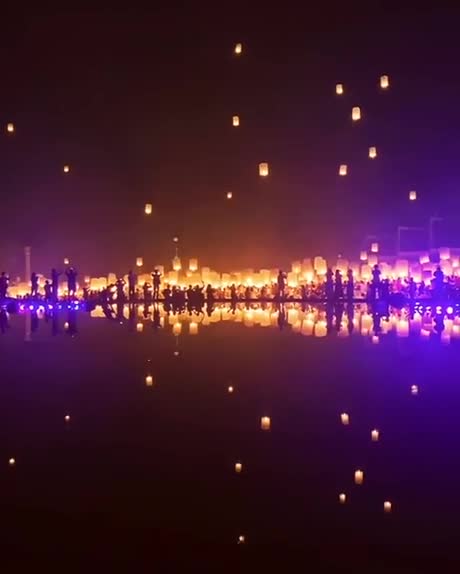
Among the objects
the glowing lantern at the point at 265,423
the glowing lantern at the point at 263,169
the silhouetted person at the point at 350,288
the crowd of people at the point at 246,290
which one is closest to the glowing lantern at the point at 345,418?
the glowing lantern at the point at 265,423

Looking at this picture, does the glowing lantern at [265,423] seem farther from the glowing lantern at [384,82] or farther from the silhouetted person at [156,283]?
the glowing lantern at [384,82]

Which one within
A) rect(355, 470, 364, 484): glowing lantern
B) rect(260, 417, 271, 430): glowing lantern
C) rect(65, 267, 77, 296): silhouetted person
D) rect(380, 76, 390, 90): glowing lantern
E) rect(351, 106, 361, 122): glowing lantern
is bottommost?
rect(355, 470, 364, 484): glowing lantern

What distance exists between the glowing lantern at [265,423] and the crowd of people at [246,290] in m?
9.50

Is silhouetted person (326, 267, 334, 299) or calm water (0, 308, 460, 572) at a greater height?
silhouetted person (326, 267, 334, 299)

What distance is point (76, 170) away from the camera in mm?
13406

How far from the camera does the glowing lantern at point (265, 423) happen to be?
259 centimetres

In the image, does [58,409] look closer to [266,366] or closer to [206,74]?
[266,366]

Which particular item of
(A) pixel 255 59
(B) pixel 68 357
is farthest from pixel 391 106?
(B) pixel 68 357

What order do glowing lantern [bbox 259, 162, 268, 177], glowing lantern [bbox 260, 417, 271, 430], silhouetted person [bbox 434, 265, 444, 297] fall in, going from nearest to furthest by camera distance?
glowing lantern [bbox 260, 417, 271, 430]
silhouetted person [bbox 434, 265, 444, 297]
glowing lantern [bbox 259, 162, 268, 177]

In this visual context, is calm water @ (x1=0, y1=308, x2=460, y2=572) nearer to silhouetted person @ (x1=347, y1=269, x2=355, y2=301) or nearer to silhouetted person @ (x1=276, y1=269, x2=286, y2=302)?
silhouetted person @ (x1=347, y1=269, x2=355, y2=301)

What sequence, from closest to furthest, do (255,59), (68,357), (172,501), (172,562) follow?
(172,562), (172,501), (68,357), (255,59)

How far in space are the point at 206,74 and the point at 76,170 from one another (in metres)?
2.73

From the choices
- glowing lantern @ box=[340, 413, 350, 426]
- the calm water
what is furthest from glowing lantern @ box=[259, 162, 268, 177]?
glowing lantern @ box=[340, 413, 350, 426]

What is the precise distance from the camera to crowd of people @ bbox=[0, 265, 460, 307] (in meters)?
12.4
